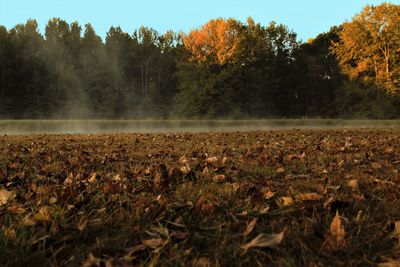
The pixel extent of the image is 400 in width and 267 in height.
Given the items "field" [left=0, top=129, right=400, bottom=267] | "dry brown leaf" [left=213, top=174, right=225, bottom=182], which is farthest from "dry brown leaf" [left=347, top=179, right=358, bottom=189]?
"dry brown leaf" [left=213, top=174, right=225, bottom=182]

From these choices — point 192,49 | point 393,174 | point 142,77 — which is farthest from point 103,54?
point 393,174

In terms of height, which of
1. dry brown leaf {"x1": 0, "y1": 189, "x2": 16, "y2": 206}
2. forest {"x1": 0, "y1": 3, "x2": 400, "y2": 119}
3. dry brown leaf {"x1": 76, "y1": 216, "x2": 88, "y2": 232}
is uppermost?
forest {"x1": 0, "y1": 3, "x2": 400, "y2": 119}

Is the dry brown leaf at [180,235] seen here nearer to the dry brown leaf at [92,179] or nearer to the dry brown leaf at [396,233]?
the dry brown leaf at [396,233]

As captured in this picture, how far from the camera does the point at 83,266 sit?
1538mm

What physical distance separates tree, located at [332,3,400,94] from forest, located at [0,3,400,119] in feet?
0.31

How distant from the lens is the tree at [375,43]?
109ft

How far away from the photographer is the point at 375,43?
3419 centimetres

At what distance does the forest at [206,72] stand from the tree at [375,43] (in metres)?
0.09

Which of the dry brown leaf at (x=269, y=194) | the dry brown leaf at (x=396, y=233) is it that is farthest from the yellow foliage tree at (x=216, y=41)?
the dry brown leaf at (x=396, y=233)

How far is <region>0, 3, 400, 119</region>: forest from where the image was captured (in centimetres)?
3447

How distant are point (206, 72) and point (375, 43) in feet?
58.0

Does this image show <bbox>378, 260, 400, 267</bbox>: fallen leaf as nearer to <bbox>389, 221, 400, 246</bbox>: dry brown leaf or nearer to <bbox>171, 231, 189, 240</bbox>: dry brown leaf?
<bbox>389, 221, 400, 246</bbox>: dry brown leaf

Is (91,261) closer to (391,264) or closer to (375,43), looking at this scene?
(391,264)

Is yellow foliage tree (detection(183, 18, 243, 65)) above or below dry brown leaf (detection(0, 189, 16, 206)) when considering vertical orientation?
above
